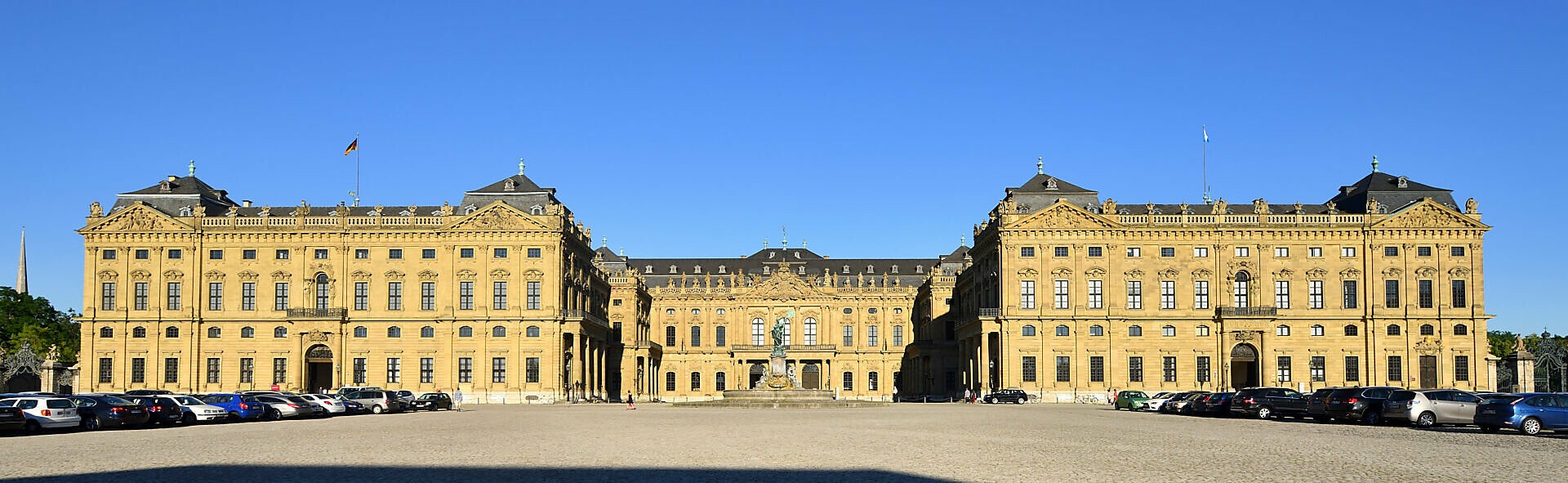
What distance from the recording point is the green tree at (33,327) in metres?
97.8

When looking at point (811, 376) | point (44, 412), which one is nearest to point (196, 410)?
point (44, 412)

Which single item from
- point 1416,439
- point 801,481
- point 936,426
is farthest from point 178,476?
point 1416,439

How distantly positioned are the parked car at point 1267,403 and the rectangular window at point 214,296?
6083cm

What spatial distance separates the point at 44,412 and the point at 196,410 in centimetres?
826

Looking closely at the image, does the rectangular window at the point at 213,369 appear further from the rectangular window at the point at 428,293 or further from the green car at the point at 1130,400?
the green car at the point at 1130,400

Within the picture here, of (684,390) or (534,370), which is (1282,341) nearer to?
(534,370)

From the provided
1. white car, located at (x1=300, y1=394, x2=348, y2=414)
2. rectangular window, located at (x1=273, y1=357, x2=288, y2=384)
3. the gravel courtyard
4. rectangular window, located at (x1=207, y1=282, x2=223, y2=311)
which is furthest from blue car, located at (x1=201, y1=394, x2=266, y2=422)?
rectangular window, located at (x1=207, y1=282, x2=223, y2=311)

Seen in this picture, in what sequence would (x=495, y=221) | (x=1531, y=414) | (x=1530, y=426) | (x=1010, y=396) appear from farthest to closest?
(x=495, y=221) → (x=1010, y=396) → (x=1530, y=426) → (x=1531, y=414)

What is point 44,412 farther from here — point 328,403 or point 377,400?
point 377,400

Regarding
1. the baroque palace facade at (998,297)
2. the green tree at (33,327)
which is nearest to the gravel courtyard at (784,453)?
the baroque palace facade at (998,297)

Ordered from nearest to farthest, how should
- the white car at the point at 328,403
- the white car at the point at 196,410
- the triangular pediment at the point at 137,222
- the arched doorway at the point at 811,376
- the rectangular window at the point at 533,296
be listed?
the white car at the point at 196,410, the white car at the point at 328,403, the rectangular window at the point at 533,296, the triangular pediment at the point at 137,222, the arched doorway at the point at 811,376

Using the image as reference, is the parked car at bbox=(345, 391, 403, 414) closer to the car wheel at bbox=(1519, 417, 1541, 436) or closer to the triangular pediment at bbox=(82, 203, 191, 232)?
the triangular pediment at bbox=(82, 203, 191, 232)

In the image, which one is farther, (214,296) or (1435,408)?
(214,296)

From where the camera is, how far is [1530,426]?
34.7m
